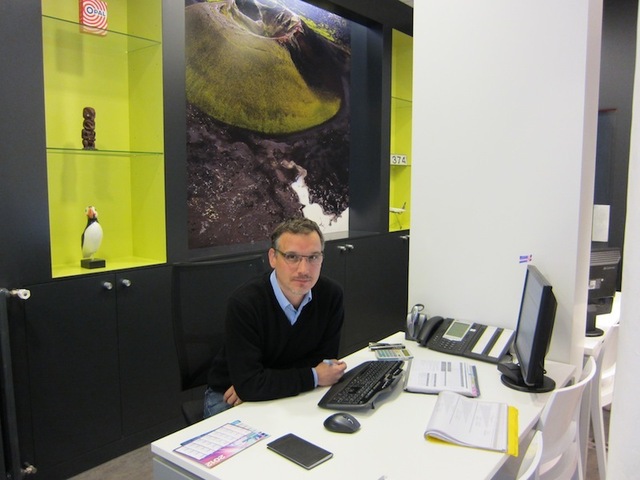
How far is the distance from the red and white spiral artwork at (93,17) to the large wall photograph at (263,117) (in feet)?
2.07

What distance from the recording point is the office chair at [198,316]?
6.71ft

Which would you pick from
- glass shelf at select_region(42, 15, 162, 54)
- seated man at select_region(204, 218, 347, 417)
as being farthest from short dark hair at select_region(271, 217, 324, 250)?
glass shelf at select_region(42, 15, 162, 54)

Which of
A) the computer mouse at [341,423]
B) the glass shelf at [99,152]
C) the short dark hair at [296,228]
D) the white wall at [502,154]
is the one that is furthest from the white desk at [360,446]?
the glass shelf at [99,152]

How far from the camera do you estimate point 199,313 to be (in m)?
2.09

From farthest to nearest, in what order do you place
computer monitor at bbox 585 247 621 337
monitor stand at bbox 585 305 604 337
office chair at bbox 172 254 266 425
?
computer monitor at bbox 585 247 621 337
monitor stand at bbox 585 305 604 337
office chair at bbox 172 254 266 425

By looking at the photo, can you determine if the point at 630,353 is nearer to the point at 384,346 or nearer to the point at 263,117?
the point at 384,346

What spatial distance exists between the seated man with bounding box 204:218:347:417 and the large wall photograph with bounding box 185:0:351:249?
5.12 ft

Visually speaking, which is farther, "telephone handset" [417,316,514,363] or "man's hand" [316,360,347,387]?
"telephone handset" [417,316,514,363]

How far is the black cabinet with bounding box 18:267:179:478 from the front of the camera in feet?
7.95

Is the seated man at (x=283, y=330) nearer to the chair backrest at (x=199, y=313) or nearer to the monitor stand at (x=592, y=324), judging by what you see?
the chair backrest at (x=199, y=313)

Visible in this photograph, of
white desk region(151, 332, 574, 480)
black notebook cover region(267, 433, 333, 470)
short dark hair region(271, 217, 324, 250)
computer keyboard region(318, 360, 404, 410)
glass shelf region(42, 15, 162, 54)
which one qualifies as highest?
glass shelf region(42, 15, 162, 54)

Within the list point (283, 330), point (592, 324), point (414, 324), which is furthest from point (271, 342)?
point (592, 324)

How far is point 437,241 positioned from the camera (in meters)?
2.69

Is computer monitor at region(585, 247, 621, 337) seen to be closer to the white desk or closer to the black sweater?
the white desk
